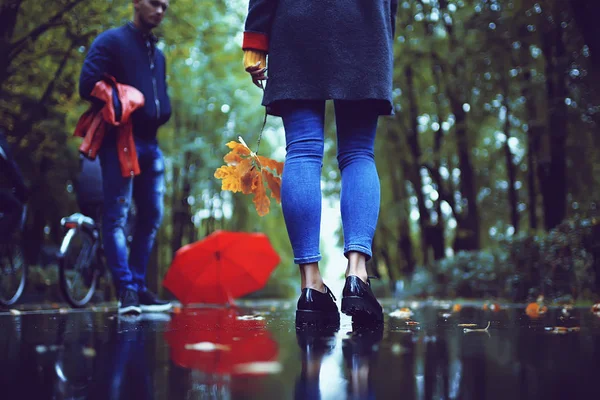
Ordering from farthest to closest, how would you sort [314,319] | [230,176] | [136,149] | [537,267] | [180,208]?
[180,208] → [537,267] → [136,149] → [230,176] → [314,319]

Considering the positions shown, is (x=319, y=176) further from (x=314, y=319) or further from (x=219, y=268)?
(x=219, y=268)

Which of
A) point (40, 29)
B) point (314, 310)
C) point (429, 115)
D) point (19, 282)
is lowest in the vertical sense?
point (314, 310)

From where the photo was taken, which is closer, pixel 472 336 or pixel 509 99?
pixel 472 336

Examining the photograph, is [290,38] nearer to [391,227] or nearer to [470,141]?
[470,141]

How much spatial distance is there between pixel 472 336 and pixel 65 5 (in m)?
6.50

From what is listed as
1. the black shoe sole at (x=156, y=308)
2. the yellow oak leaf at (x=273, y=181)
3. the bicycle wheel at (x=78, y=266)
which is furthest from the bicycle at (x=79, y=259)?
the yellow oak leaf at (x=273, y=181)

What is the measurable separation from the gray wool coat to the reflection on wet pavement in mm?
1105

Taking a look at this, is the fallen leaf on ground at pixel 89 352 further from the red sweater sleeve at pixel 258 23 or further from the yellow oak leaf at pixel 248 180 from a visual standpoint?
the red sweater sleeve at pixel 258 23

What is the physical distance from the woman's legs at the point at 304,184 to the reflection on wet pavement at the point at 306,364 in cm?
34

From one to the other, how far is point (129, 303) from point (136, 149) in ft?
3.67

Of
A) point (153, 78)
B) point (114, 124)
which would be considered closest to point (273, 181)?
point (114, 124)

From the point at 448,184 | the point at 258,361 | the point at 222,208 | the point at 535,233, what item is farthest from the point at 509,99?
the point at 222,208

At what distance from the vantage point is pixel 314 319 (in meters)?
2.80

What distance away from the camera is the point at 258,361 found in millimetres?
1837
